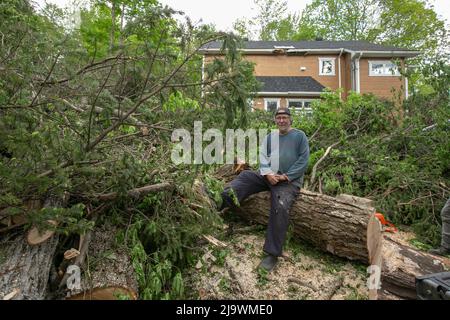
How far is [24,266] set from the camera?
240 centimetres

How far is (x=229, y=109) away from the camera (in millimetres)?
2521

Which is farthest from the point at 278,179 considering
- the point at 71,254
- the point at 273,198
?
the point at 71,254

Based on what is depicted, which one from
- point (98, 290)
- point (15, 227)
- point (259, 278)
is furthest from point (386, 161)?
point (15, 227)

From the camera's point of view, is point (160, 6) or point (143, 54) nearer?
point (160, 6)

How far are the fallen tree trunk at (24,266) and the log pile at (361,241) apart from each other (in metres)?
2.25

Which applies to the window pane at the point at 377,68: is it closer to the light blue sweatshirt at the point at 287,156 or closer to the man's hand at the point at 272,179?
the light blue sweatshirt at the point at 287,156

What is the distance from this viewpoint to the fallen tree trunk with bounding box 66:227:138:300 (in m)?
2.43

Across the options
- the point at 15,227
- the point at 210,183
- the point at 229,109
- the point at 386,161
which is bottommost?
the point at 15,227

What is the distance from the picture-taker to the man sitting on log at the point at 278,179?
3262 millimetres

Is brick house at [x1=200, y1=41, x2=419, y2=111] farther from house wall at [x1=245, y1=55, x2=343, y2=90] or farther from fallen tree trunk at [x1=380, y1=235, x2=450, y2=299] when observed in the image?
fallen tree trunk at [x1=380, y1=235, x2=450, y2=299]

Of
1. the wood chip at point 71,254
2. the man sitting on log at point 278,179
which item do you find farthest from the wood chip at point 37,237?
the man sitting on log at point 278,179

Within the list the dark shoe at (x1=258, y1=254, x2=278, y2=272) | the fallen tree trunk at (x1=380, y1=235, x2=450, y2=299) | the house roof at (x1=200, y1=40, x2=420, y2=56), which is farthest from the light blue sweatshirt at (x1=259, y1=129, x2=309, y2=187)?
the house roof at (x1=200, y1=40, x2=420, y2=56)

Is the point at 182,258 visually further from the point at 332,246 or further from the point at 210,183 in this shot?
the point at 332,246
